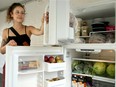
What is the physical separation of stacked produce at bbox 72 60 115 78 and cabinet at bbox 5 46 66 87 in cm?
19

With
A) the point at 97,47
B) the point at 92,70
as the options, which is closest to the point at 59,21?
the point at 97,47

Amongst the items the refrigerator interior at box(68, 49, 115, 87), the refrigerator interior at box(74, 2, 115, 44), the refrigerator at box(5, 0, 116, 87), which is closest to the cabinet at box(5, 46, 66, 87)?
the refrigerator at box(5, 0, 116, 87)

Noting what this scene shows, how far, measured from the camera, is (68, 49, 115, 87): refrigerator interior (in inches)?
52.0

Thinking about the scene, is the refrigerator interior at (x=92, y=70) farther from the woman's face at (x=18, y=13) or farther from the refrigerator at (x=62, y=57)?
the woman's face at (x=18, y=13)

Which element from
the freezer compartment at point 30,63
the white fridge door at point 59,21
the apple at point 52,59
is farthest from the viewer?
the apple at point 52,59

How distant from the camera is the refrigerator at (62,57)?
42.7 inches

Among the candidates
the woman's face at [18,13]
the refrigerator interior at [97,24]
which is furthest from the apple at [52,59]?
the woman's face at [18,13]

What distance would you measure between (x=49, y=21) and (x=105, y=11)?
516 millimetres

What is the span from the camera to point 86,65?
1.52 meters

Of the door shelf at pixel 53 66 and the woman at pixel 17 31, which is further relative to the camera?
the woman at pixel 17 31

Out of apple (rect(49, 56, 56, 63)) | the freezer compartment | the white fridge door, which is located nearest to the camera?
the white fridge door

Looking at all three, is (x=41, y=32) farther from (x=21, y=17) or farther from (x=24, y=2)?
(x=24, y=2)

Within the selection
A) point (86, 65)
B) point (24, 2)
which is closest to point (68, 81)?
point (86, 65)

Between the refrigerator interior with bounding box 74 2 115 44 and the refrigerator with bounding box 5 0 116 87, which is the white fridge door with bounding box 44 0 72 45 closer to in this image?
the refrigerator with bounding box 5 0 116 87
